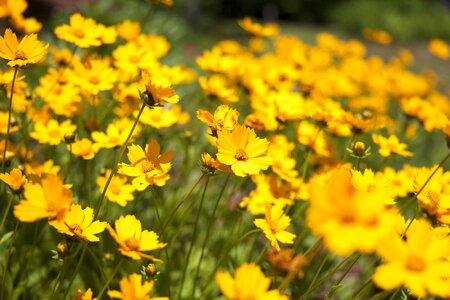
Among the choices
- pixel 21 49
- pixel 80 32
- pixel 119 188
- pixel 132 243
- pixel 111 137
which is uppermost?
pixel 21 49

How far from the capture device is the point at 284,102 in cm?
171

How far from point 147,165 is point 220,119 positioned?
205 millimetres

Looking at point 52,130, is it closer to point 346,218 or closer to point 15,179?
point 15,179

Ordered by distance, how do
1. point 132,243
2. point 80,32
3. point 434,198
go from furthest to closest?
point 80,32 → point 434,198 → point 132,243

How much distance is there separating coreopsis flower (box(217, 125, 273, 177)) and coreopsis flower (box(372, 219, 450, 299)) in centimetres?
40

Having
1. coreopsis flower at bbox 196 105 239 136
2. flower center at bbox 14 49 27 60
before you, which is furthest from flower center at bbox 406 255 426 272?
flower center at bbox 14 49 27 60

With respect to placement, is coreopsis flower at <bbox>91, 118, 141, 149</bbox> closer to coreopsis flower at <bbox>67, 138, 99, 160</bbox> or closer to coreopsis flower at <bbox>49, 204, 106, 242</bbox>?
coreopsis flower at <bbox>67, 138, 99, 160</bbox>

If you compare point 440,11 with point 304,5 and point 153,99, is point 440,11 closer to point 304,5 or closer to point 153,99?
point 304,5

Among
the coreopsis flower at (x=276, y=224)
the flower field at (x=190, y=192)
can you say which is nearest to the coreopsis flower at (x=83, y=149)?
the flower field at (x=190, y=192)

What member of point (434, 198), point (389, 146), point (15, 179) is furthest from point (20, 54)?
point (389, 146)

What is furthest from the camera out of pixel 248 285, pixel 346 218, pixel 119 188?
pixel 119 188

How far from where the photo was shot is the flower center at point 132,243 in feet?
2.95

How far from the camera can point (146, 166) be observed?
1.09 meters

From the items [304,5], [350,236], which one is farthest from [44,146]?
[304,5]
